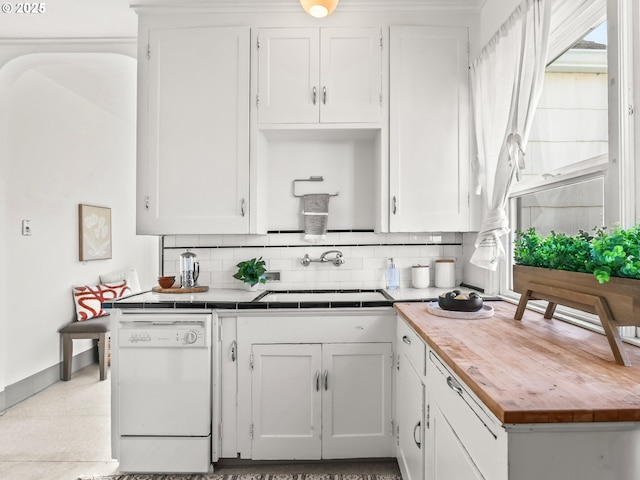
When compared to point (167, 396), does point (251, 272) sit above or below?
above

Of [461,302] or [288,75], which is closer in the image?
[461,302]

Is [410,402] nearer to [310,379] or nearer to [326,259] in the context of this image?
[310,379]

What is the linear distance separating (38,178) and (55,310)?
1.16 metres

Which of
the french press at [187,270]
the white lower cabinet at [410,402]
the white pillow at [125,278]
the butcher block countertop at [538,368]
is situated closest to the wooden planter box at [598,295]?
the butcher block countertop at [538,368]

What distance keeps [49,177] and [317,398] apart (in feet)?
10.1

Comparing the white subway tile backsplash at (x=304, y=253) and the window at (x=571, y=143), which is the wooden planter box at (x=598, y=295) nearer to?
the window at (x=571, y=143)

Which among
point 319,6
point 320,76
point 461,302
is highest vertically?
point 319,6

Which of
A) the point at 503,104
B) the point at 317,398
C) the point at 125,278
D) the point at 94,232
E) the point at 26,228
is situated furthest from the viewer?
the point at 125,278

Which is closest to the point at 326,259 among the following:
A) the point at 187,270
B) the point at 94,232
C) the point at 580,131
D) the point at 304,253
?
the point at 304,253

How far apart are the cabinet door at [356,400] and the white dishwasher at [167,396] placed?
63 cm

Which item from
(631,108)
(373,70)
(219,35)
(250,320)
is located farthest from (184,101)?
(631,108)

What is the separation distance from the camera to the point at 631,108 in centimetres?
142

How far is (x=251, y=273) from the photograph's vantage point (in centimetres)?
256

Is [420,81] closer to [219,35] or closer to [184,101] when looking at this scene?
[219,35]
